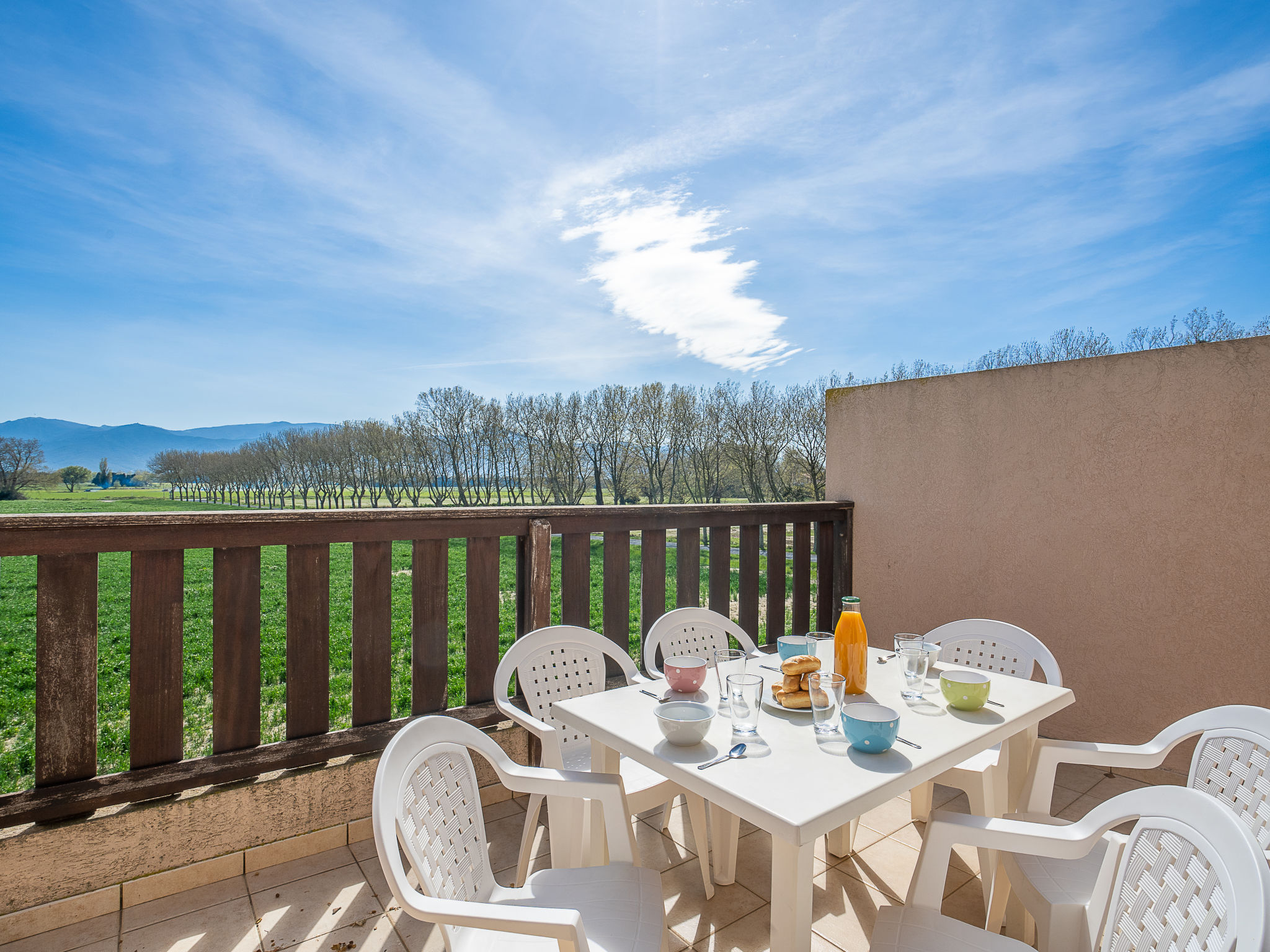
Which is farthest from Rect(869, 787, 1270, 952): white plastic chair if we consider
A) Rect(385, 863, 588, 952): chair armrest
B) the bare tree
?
the bare tree

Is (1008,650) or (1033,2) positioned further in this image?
(1033,2)

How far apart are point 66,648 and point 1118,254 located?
20.2 metres

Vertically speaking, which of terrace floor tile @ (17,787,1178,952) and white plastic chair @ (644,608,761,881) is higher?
white plastic chair @ (644,608,761,881)

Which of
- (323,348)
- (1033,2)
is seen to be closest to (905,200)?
(1033,2)

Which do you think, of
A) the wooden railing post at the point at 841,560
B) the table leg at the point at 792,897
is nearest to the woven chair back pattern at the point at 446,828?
the table leg at the point at 792,897

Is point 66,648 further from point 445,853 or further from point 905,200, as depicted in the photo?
point 905,200

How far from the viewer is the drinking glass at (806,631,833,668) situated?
187 cm

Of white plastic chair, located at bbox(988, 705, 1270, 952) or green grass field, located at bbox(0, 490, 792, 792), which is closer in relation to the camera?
white plastic chair, located at bbox(988, 705, 1270, 952)

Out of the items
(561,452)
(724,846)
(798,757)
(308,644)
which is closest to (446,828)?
(798,757)

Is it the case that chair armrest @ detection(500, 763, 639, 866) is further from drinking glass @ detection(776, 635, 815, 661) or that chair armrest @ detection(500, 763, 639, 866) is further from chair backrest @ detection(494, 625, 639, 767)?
drinking glass @ detection(776, 635, 815, 661)

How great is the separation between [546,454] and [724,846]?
773 inches

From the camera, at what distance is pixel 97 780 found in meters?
1.80

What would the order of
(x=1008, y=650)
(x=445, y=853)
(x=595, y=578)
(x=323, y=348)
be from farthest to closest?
(x=323, y=348), (x=595, y=578), (x=1008, y=650), (x=445, y=853)

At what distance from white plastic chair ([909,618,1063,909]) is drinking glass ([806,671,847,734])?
0.63 meters
